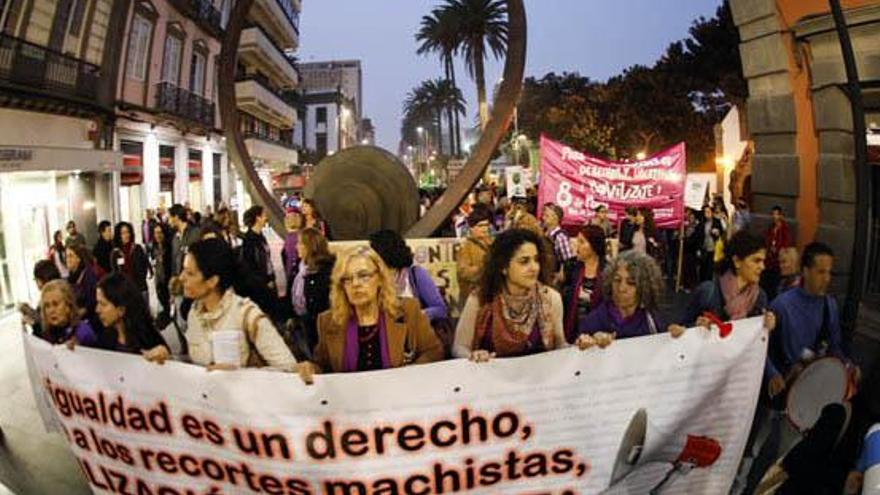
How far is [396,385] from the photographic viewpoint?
3021mm

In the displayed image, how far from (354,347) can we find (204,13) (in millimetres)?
28987

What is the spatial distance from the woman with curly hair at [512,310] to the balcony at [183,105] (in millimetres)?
22123

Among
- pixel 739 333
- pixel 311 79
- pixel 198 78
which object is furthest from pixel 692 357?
pixel 311 79

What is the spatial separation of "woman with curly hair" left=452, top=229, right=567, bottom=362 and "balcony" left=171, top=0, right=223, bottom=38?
25.1 m

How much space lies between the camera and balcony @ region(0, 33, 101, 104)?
14617 mm

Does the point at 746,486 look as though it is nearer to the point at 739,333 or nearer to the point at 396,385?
the point at 739,333

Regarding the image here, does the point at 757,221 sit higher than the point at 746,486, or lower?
higher

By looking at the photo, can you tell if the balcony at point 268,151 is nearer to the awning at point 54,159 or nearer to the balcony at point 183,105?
the balcony at point 183,105

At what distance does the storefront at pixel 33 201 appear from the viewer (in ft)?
41.8

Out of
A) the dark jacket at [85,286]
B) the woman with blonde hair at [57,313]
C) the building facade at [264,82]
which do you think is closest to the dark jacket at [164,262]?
the dark jacket at [85,286]

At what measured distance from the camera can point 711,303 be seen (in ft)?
14.5

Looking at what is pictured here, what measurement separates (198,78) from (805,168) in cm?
2582


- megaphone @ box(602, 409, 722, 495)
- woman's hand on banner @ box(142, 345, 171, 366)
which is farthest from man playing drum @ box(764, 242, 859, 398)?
woman's hand on banner @ box(142, 345, 171, 366)

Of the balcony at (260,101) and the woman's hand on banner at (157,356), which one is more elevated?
the balcony at (260,101)
